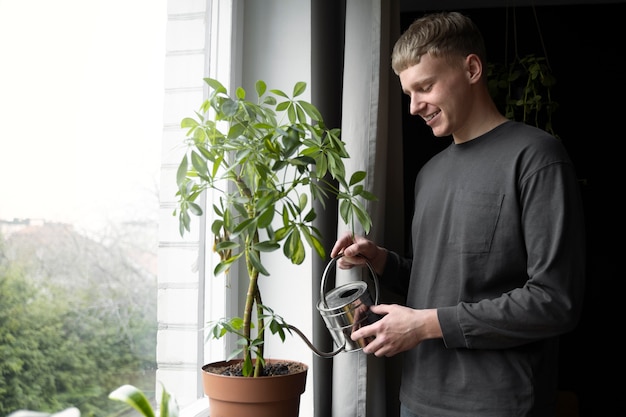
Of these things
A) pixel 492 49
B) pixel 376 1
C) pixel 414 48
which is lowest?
pixel 414 48

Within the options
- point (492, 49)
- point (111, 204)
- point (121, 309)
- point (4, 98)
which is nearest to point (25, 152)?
point (4, 98)

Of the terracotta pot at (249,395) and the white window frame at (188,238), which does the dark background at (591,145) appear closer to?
the white window frame at (188,238)

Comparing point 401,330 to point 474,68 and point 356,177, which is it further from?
point 474,68

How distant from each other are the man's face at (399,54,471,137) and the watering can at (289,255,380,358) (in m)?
0.42

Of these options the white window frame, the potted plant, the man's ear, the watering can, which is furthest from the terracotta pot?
the man's ear

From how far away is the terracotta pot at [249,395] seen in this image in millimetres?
1257

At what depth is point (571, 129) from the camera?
3229mm

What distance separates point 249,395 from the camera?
126 cm

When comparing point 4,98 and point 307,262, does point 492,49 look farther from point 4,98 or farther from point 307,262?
point 4,98

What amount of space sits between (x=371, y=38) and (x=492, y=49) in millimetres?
1806

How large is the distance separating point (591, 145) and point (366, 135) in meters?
1.98

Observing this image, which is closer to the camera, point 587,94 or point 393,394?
point 393,394

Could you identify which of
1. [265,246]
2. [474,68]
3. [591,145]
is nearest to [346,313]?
[265,246]

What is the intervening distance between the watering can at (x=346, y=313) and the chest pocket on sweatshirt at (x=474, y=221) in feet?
0.78
